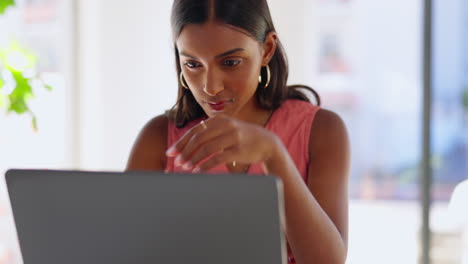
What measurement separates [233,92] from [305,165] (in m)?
0.26

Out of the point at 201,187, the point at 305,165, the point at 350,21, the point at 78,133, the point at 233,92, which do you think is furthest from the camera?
the point at 78,133

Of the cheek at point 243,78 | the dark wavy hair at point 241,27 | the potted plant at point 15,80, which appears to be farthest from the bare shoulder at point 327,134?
the potted plant at point 15,80

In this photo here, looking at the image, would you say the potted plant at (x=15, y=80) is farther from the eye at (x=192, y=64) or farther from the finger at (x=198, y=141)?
the finger at (x=198, y=141)

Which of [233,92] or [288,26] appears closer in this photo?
[233,92]

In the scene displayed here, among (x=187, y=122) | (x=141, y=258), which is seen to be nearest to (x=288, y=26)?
(x=187, y=122)

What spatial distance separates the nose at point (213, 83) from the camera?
4.76 ft

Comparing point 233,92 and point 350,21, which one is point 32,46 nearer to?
point 350,21

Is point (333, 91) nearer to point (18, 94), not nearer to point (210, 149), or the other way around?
point (18, 94)

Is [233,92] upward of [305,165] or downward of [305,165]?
upward

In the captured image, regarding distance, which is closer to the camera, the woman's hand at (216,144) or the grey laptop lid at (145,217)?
the grey laptop lid at (145,217)

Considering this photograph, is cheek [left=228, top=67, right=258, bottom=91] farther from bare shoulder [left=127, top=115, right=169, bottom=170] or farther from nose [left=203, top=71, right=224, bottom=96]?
bare shoulder [left=127, top=115, right=169, bottom=170]

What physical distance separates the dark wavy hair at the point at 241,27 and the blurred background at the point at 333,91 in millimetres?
1972

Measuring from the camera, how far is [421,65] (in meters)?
3.71

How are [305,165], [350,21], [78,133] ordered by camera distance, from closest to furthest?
1. [305,165]
2. [350,21]
3. [78,133]
